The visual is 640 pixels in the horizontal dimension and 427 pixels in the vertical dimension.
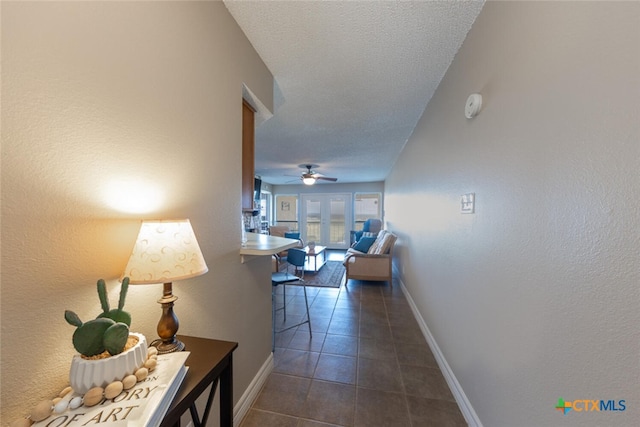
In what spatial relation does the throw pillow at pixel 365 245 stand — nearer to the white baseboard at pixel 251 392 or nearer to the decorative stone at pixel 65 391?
the white baseboard at pixel 251 392

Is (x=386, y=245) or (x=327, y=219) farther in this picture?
(x=327, y=219)

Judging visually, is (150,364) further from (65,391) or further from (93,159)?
(93,159)

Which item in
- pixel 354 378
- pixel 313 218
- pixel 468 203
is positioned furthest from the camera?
pixel 313 218

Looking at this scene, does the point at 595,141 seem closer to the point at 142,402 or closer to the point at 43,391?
the point at 142,402

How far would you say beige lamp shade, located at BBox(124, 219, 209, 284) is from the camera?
0.70 metres

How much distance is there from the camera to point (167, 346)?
816 mm

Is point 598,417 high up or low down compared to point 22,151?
down

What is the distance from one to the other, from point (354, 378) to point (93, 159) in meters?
2.07

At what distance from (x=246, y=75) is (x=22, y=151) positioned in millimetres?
1249

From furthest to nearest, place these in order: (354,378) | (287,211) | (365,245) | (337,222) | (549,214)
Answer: (287,211) → (337,222) → (365,245) → (354,378) → (549,214)

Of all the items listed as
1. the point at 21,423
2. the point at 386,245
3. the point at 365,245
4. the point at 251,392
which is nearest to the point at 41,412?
the point at 21,423

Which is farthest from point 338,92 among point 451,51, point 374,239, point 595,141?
point 374,239

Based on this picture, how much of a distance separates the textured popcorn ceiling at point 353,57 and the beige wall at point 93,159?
41 cm

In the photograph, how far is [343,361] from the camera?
2000mm
